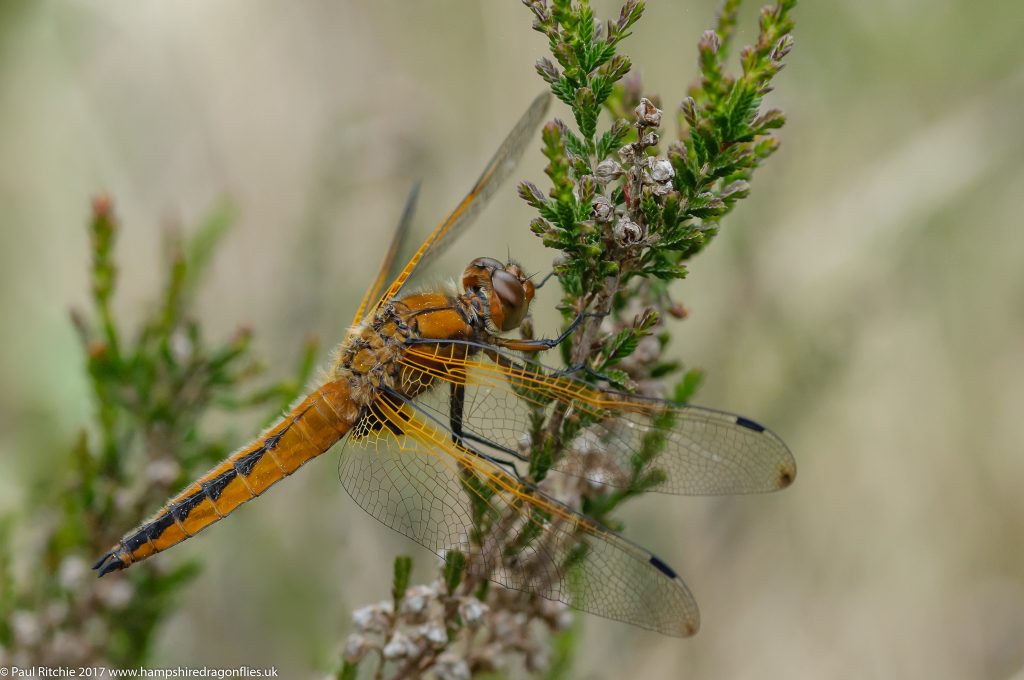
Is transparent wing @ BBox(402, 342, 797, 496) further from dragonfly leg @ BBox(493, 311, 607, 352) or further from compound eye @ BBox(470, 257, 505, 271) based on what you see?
compound eye @ BBox(470, 257, 505, 271)

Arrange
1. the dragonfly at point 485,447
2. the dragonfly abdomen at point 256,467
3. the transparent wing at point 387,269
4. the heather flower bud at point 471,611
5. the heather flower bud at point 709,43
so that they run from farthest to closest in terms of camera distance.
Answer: the transparent wing at point 387,269
the dragonfly abdomen at point 256,467
the dragonfly at point 485,447
the heather flower bud at point 471,611
the heather flower bud at point 709,43

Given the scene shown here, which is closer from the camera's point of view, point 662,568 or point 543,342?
point 662,568

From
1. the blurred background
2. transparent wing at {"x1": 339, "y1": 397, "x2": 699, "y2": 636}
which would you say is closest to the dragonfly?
transparent wing at {"x1": 339, "y1": 397, "x2": 699, "y2": 636}

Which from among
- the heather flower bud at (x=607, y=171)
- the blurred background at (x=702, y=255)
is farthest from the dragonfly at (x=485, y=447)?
the blurred background at (x=702, y=255)

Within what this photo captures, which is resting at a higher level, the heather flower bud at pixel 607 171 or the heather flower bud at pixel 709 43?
the heather flower bud at pixel 709 43

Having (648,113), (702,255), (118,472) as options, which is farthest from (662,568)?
(702,255)

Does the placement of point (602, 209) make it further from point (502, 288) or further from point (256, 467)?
point (256, 467)

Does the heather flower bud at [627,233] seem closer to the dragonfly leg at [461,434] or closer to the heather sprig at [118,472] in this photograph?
the dragonfly leg at [461,434]

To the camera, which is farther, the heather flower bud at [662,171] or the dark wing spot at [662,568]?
the dark wing spot at [662,568]
